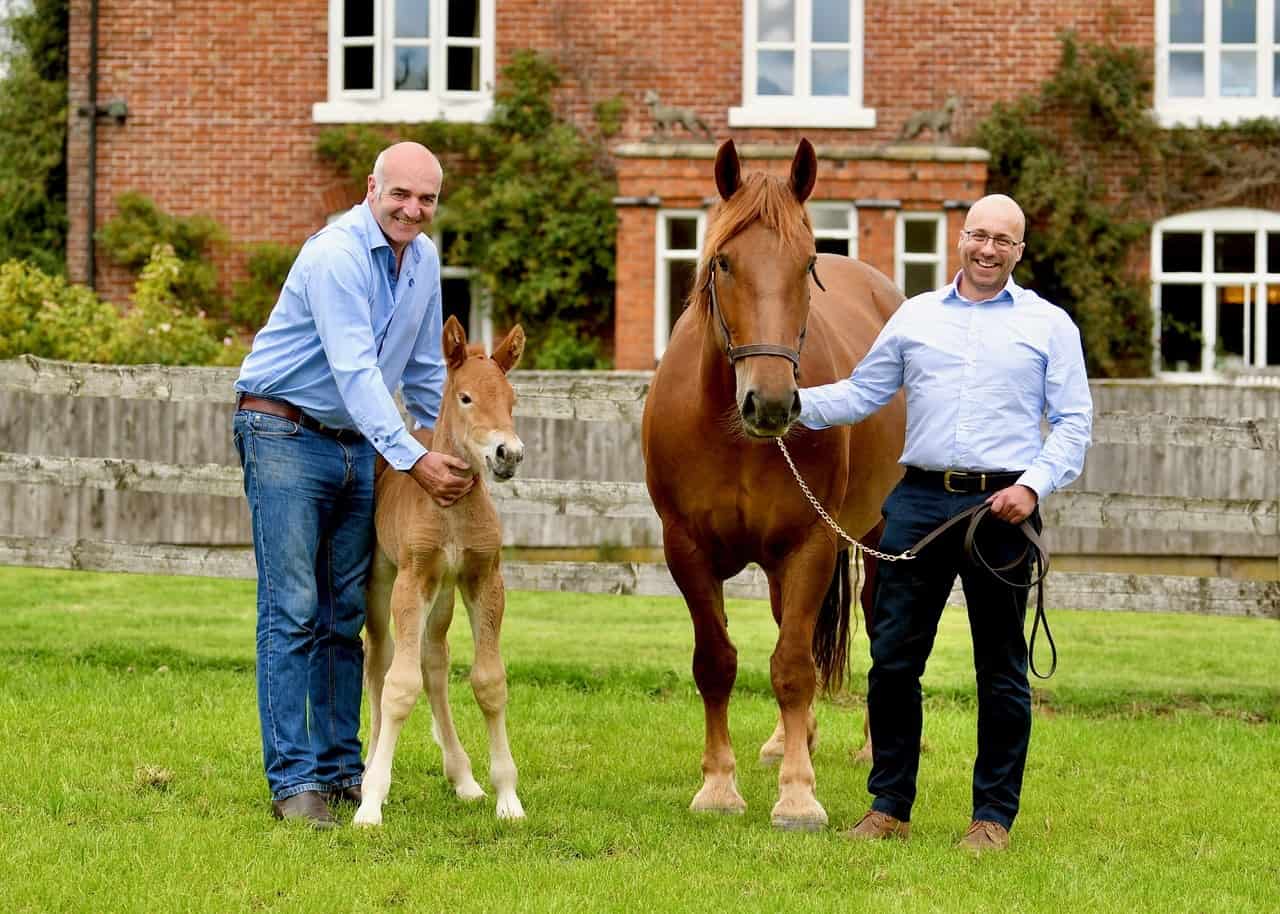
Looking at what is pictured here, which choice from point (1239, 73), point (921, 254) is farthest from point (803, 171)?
point (1239, 73)

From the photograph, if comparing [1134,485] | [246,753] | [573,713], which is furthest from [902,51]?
[246,753]

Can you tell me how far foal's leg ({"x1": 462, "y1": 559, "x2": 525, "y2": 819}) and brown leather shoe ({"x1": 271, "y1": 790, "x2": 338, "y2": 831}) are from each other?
22.4 inches

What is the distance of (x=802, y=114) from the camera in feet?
66.6

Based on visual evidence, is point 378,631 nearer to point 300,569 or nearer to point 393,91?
point 300,569

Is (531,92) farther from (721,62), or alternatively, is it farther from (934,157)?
(934,157)

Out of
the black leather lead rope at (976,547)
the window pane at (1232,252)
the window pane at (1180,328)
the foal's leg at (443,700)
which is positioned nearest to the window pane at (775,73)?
the window pane at (1180,328)

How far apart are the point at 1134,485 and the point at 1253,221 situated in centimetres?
733

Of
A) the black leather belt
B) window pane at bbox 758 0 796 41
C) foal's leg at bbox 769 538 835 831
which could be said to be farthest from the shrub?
the black leather belt

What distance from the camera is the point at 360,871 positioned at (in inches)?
193

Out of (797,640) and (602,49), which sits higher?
(602,49)

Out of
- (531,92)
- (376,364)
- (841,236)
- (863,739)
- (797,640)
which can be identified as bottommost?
(863,739)

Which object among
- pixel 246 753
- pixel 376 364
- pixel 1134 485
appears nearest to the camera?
pixel 376 364

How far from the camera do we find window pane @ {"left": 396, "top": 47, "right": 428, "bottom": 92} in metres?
20.4

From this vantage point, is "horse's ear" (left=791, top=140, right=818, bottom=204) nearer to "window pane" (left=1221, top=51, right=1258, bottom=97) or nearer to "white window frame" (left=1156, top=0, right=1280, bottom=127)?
"white window frame" (left=1156, top=0, right=1280, bottom=127)
